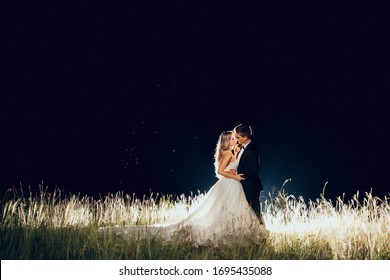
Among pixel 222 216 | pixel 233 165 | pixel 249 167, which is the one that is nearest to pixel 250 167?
pixel 249 167

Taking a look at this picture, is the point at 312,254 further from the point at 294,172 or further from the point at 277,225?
the point at 294,172

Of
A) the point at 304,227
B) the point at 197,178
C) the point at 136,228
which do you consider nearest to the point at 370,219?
the point at 304,227

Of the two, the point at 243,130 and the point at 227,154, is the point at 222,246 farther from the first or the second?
the point at 243,130

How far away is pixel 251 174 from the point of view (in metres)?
7.23

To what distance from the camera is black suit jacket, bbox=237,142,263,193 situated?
7.20 metres

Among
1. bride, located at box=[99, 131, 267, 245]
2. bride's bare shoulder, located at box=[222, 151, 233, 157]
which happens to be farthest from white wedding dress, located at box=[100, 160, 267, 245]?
bride's bare shoulder, located at box=[222, 151, 233, 157]

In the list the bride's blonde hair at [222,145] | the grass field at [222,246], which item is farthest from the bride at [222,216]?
the grass field at [222,246]

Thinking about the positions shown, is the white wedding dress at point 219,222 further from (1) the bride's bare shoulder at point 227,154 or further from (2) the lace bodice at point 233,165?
(1) the bride's bare shoulder at point 227,154

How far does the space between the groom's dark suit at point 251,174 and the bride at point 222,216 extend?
7 cm

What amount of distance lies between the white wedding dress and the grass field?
0.13 metres

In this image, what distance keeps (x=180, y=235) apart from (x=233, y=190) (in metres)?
0.93

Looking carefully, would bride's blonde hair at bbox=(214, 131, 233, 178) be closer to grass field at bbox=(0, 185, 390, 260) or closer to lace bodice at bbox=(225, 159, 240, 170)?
lace bodice at bbox=(225, 159, 240, 170)

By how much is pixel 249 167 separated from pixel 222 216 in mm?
746

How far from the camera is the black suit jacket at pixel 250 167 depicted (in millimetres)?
7203
